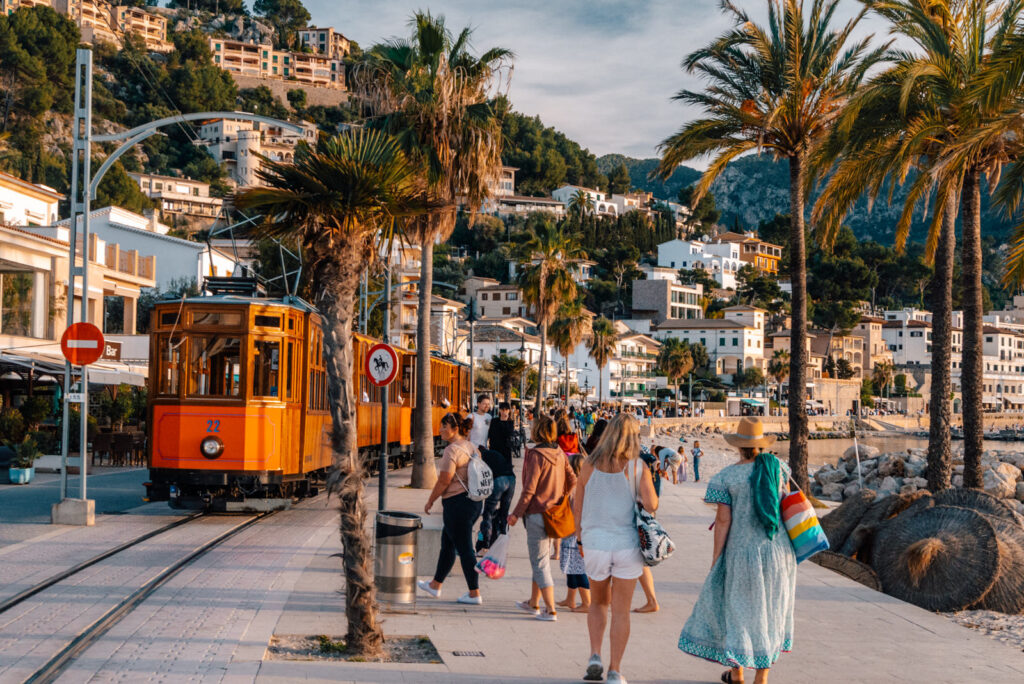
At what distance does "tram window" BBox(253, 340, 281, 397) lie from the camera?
16.3 m

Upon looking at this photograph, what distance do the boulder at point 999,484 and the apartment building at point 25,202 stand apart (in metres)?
36.4

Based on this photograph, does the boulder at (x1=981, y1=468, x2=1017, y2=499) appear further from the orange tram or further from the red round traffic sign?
the red round traffic sign

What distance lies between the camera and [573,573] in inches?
390

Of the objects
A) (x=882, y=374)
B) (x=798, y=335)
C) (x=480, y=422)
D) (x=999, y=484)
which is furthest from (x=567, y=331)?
(x=882, y=374)

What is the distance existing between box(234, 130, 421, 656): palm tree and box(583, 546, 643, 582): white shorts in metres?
1.84

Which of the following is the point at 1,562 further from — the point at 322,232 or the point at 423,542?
the point at 322,232

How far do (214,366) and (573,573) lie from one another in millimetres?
8441

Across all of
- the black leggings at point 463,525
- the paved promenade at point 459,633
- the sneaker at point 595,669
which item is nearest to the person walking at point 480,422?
the paved promenade at point 459,633

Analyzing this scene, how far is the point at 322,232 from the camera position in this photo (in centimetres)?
911

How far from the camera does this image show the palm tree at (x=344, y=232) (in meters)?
8.15

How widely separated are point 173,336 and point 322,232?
7.92 metres

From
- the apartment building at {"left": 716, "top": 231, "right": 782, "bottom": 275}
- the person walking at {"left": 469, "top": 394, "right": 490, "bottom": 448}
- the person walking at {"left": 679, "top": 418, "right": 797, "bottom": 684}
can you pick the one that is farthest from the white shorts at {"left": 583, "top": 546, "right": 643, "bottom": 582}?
the apartment building at {"left": 716, "top": 231, "right": 782, "bottom": 275}

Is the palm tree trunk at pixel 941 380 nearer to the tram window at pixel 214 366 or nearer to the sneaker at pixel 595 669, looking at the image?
the tram window at pixel 214 366

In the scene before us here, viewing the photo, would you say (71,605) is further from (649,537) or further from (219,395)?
(219,395)
